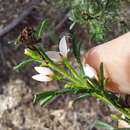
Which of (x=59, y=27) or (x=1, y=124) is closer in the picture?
(x=1, y=124)

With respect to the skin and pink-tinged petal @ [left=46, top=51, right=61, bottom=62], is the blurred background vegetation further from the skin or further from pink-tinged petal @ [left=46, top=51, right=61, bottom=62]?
pink-tinged petal @ [left=46, top=51, right=61, bottom=62]

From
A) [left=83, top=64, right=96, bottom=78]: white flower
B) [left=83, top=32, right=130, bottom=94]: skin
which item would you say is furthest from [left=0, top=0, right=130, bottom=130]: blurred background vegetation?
[left=83, top=64, right=96, bottom=78]: white flower

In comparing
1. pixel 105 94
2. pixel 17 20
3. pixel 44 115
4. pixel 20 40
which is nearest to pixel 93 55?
pixel 105 94

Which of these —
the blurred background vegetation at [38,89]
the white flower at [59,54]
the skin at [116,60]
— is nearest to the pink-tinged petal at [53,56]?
the white flower at [59,54]

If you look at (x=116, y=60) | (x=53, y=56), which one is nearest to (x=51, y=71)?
(x=53, y=56)

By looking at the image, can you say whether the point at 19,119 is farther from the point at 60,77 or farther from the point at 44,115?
the point at 60,77

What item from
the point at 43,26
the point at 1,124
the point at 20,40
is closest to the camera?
the point at 20,40

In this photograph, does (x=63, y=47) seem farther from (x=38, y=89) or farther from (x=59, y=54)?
(x=38, y=89)

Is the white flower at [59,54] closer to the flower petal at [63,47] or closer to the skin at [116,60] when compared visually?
the flower petal at [63,47]
